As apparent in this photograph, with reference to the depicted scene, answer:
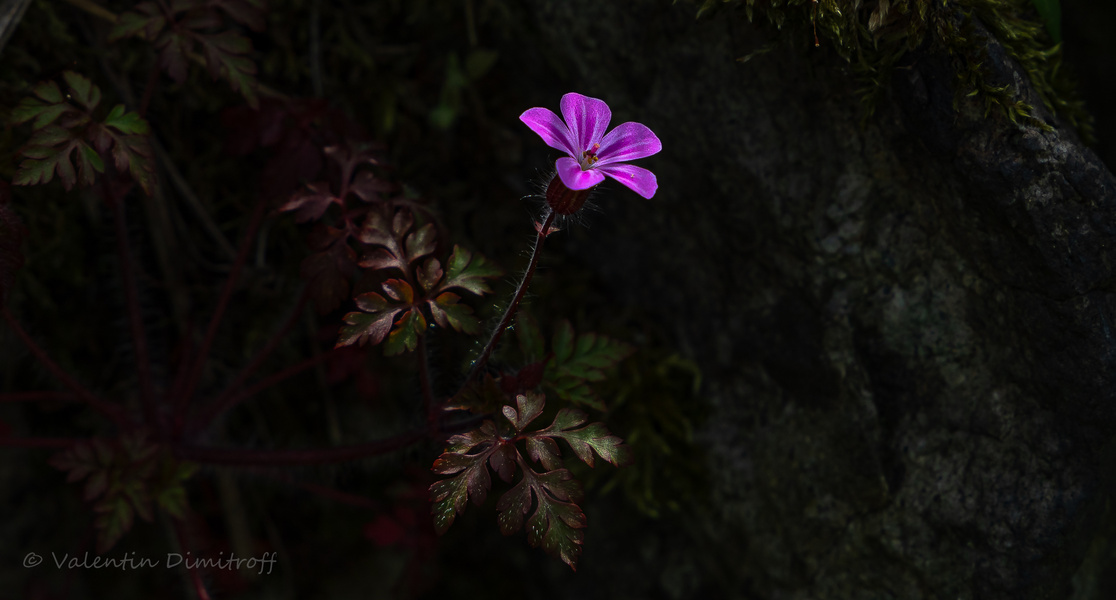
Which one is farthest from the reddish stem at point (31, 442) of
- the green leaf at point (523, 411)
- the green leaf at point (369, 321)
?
the green leaf at point (523, 411)

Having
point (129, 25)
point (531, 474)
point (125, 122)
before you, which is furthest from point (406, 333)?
point (129, 25)

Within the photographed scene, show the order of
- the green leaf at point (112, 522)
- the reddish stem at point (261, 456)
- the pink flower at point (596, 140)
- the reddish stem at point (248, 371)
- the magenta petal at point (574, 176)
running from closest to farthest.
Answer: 1. the magenta petal at point (574, 176)
2. the pink flower at point (596, 140)
3. the green leaf at point (112, 522)
4. the reddish stem at point (261, 456)
5. the reddish stem at point (248, 371)

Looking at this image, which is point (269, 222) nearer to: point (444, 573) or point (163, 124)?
point (163, 124)

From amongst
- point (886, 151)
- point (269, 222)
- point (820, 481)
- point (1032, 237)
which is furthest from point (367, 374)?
point (1032, 237)

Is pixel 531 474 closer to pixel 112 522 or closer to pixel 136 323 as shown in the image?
pixel 112 522

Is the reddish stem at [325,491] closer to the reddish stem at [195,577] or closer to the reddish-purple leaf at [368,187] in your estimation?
the reddish stem at [195,577]

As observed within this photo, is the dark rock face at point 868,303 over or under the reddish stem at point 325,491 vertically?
over
